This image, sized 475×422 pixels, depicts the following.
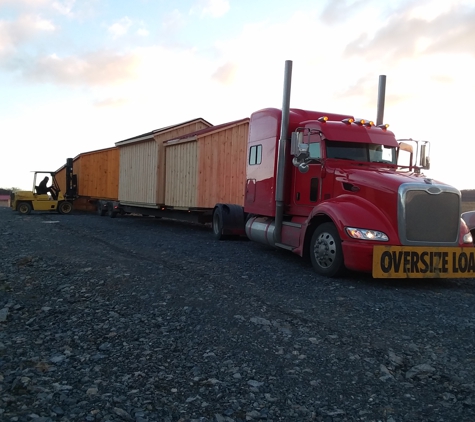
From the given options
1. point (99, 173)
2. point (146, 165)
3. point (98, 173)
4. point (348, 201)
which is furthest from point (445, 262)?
point (98, 173)

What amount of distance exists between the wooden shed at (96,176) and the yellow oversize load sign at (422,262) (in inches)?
804

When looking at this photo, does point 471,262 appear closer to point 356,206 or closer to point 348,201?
point 356,206

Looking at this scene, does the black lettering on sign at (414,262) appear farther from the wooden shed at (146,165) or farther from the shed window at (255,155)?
the wooden shed at (146,165)

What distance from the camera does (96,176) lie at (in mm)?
29000

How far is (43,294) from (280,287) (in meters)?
3.26

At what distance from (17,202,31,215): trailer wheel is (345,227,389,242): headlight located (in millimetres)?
22926

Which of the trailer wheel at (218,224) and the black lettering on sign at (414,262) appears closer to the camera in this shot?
the black lettering on sign at (414,262)

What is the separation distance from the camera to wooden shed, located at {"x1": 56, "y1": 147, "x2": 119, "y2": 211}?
26797 millimetres

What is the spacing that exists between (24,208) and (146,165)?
10.5 metres

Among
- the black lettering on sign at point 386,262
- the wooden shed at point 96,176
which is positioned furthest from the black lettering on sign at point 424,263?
the wooden shed at point 96,176

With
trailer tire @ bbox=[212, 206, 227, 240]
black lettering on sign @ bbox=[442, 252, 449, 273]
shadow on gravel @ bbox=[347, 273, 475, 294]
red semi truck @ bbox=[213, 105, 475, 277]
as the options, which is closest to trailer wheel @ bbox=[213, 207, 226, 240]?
trailer tire @ bbox=[212, 206, 227, 240]

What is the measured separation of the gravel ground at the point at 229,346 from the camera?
3.36m

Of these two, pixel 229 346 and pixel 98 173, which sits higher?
pixel 98 173

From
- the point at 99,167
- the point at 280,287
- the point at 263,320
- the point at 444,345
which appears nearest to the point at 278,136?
the point at 280,287
